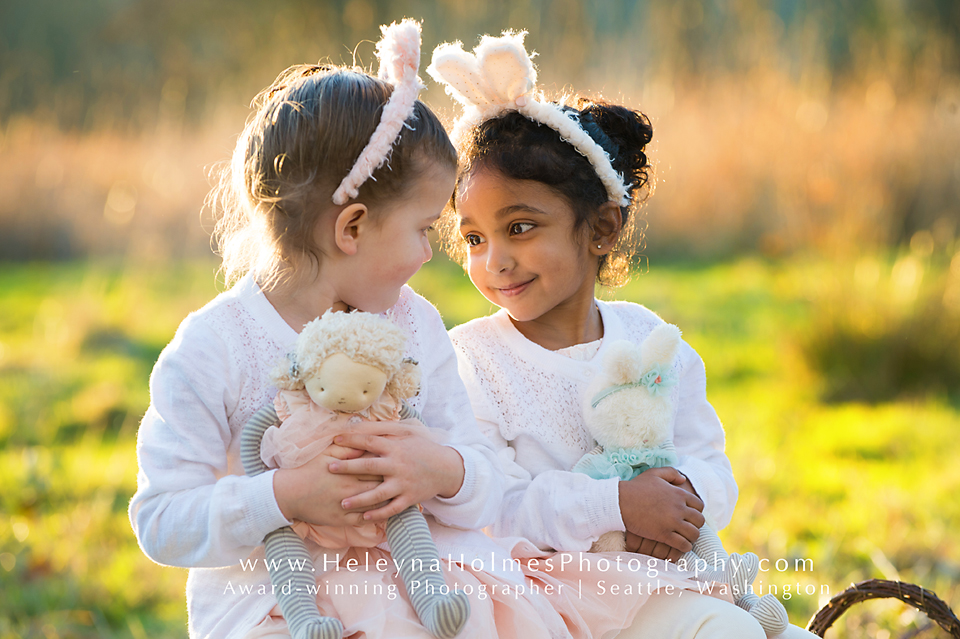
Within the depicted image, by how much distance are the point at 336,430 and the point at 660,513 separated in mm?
764

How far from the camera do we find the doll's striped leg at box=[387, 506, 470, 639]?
4.96 ft

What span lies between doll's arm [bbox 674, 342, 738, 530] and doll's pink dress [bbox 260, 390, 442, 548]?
787mm

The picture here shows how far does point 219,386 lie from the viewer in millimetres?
1665

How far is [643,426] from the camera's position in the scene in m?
1.98

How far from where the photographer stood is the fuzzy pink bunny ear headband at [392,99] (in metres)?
1.67

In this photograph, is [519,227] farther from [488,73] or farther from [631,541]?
[631,541]

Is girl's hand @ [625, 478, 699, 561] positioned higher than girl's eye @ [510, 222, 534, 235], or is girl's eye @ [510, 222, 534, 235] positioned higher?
girl's eye @ [510, 222, 534, 235]

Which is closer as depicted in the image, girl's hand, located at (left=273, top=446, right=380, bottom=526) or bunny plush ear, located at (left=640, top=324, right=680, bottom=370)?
girl's hand, located at (left=273, top=446, right=380, bottom=526)

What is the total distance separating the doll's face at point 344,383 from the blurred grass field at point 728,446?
3.93 ft

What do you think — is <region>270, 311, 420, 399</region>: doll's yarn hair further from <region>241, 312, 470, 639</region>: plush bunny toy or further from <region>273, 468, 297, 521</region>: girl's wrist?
<region>273, 468, 297, 521</region>: girl's wrist

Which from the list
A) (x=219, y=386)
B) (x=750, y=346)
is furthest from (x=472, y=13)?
(x=219, y=386)

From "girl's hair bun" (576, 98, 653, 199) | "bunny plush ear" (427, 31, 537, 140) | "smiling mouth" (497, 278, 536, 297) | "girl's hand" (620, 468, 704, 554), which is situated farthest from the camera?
"girl's hair bun" (576, 98, 653, 199)

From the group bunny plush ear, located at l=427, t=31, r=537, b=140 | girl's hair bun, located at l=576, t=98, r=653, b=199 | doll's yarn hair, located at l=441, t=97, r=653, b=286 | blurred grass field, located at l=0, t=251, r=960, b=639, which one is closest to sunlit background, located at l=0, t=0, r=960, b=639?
blurred grass field, located at l=0, t=251, r=960, b=639

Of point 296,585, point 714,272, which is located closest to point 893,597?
point 296,585
